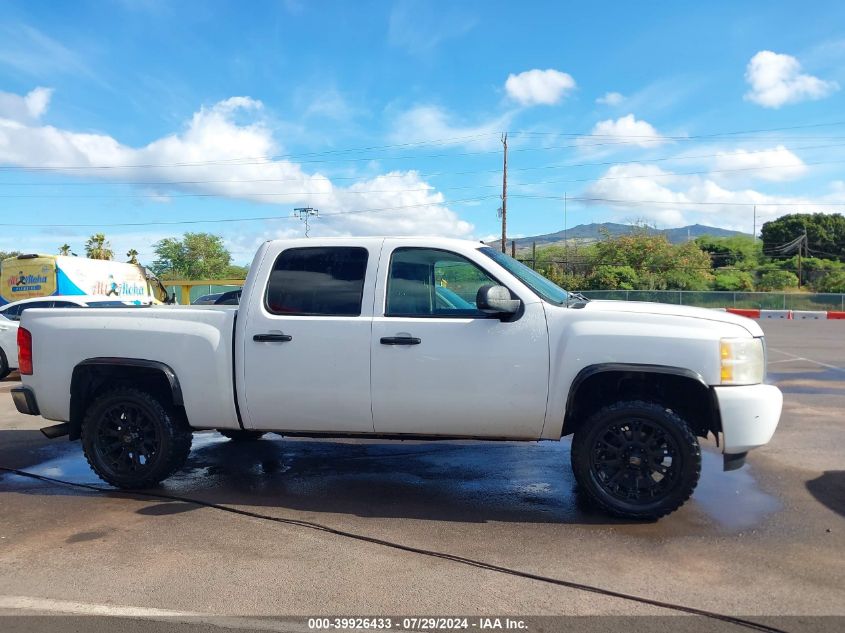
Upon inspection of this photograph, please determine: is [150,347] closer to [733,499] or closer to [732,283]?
[733,499]

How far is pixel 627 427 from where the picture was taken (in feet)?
15.5

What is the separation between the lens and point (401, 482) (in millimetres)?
5695

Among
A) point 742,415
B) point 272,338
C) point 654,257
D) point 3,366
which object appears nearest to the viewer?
point 742,415

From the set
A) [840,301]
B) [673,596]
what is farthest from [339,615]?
[840,301]

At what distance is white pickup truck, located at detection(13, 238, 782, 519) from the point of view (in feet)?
15.0

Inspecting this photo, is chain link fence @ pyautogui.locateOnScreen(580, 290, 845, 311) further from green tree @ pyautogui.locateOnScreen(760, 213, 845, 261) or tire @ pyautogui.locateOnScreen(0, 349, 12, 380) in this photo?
green tree @ pyautogui.locateOnScreen(760, 213, 845, 261)

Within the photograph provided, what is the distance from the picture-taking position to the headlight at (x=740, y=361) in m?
4.45

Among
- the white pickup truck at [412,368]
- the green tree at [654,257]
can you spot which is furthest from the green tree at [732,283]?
the white pickup truck at [412,368]

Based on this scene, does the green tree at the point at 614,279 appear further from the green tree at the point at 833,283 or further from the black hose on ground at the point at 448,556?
the black hose on ground at the point at 448,556

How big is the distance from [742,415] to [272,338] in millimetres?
3290

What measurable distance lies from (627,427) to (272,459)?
11.3 ft

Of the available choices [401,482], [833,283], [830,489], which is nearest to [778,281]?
[833,283]

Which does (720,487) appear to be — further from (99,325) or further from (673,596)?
(99,325)

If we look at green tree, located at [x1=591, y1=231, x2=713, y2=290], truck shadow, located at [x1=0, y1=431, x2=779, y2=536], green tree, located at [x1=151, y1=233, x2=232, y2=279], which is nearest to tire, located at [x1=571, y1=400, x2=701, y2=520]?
truck shadow, located at [x1=0, y1=431, x2=779, y2=536]
